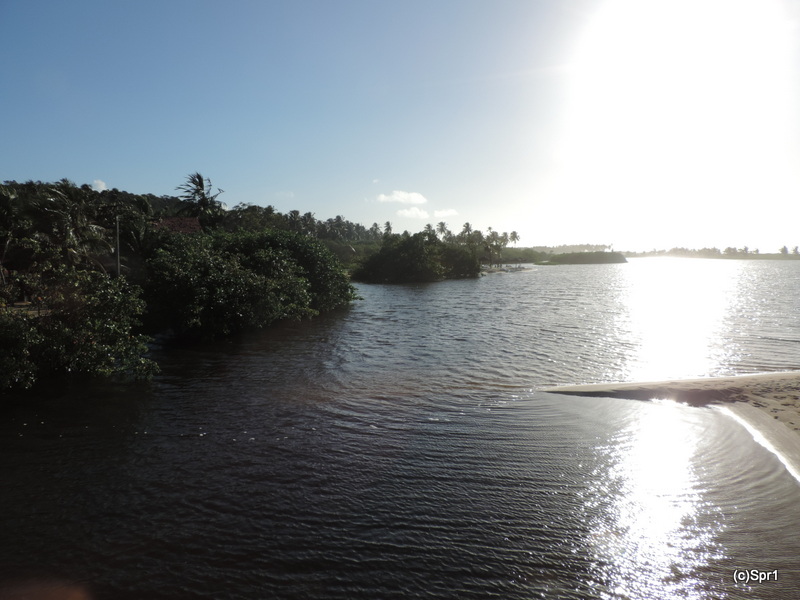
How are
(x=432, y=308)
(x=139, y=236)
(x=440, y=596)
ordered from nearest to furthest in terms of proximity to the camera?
(x=440, y=596) < (x=139, y=236) < (x=432, y=308)

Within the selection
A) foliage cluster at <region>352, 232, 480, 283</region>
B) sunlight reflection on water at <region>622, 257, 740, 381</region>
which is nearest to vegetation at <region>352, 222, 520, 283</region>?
foliage cluster at <region>352, 232, 480, 283</region>

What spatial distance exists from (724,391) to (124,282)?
16.0 meters

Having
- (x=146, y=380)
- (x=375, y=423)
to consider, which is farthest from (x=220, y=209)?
(x=375, y=423)

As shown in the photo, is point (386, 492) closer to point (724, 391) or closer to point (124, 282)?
point (724, 391)

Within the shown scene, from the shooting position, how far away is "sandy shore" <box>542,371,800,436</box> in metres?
10.9

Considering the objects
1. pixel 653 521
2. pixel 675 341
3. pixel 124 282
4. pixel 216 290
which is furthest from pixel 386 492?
pixel 675 341

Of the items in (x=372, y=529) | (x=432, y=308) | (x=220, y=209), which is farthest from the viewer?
(x=220, y=209)

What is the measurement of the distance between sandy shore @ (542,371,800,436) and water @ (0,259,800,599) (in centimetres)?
73

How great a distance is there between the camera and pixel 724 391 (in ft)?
39.6

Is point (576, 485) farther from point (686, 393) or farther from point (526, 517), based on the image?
point (686, 393)

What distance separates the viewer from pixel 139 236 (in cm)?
3484

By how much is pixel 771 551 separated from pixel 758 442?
13.0 feet

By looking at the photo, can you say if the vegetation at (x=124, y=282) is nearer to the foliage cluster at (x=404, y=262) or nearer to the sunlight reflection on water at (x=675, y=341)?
the sunlight reflection on water at (x=675, y=341)

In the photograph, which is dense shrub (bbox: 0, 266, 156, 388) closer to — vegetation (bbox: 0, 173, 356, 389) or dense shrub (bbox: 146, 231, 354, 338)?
vegetation (bbox: 0, 173, 356, 389)
